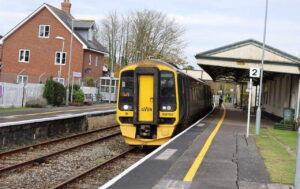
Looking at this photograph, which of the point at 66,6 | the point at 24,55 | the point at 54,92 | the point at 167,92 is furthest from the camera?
the point at 66,6

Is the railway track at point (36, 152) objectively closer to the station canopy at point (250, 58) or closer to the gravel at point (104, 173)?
the gravel at point (104, 173)

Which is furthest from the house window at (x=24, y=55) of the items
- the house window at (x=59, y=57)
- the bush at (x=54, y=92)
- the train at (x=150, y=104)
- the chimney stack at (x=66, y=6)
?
the train at (x=150, y=104)

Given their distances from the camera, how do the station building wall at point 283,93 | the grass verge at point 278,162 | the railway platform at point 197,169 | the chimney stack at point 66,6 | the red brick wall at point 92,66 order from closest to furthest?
1. the railway platform at point 197,169
2. the grass verge at point 278,162
3. the station building wall at point 283,93
4. the red brick wall at point 92,66
5. the chimney stack at point 66,6

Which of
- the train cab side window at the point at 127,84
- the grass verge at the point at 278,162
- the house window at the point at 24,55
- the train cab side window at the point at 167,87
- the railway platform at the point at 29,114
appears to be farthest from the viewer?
the house window at the point at 24,55

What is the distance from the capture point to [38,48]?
4469cm

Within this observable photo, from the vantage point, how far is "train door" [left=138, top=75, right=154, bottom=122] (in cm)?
1436

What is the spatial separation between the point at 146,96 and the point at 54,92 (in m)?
17.8

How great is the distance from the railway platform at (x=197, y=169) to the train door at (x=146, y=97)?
5.07 feet

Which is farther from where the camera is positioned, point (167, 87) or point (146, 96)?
point (167, 87)

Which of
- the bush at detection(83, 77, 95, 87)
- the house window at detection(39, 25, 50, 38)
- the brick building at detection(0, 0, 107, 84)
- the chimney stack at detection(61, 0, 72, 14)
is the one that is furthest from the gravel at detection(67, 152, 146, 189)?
the chimney stack at detection(61, 0, 72, 14)

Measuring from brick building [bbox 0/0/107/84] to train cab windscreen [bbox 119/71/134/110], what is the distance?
29267 millimetres

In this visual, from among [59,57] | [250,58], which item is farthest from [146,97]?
[59,57]

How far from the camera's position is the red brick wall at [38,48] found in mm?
43938

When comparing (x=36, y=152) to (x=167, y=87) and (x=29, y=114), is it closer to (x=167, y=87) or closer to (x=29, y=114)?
(x=167, y=87)
